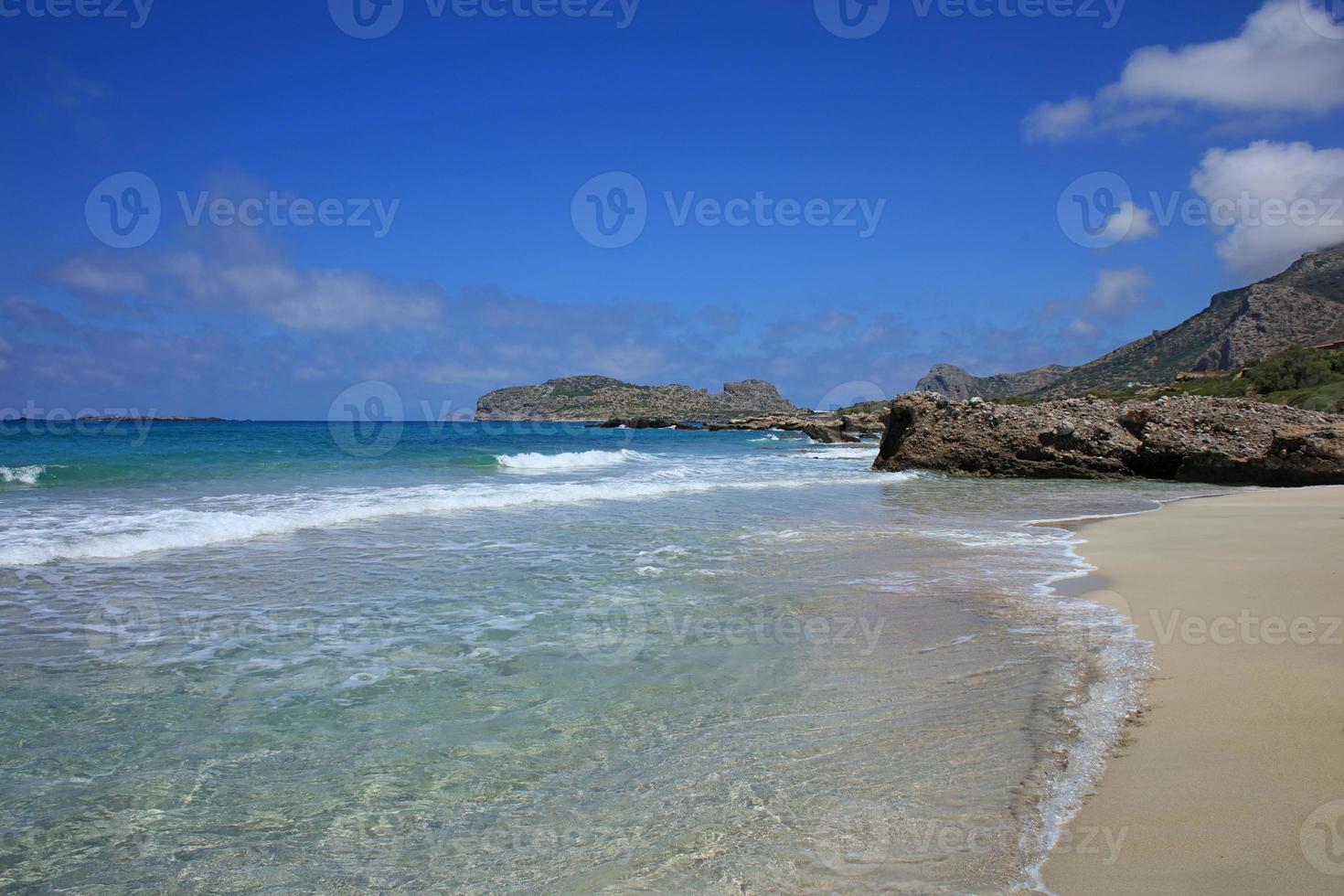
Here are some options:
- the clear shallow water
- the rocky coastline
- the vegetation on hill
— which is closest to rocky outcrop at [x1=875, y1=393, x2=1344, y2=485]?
the vegetation on hill

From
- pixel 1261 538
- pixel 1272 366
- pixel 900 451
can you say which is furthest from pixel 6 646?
pixel 1272 366

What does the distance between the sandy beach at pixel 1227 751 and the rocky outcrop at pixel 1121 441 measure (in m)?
13.7

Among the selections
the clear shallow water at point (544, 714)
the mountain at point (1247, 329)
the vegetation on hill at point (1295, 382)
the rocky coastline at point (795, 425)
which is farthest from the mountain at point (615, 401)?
the clear shallow water at point (544, 714)

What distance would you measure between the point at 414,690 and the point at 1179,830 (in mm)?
3896

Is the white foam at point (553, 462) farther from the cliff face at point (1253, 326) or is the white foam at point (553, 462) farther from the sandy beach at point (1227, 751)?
the cliff face at point (1253, 326)

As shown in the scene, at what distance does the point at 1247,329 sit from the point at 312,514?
8328 cm

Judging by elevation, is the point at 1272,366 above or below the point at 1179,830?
above

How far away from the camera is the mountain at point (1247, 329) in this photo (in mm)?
67125

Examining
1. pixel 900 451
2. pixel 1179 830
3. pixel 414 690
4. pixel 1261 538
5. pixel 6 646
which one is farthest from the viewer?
pixel 900 451

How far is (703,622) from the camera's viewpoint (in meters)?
6.27

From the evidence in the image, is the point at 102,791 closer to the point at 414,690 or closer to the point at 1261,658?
the point at 414,690

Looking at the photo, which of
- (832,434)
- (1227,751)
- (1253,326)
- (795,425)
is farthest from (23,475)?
(795,425)

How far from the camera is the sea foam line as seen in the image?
384 inches

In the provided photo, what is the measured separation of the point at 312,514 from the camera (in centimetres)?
1341
